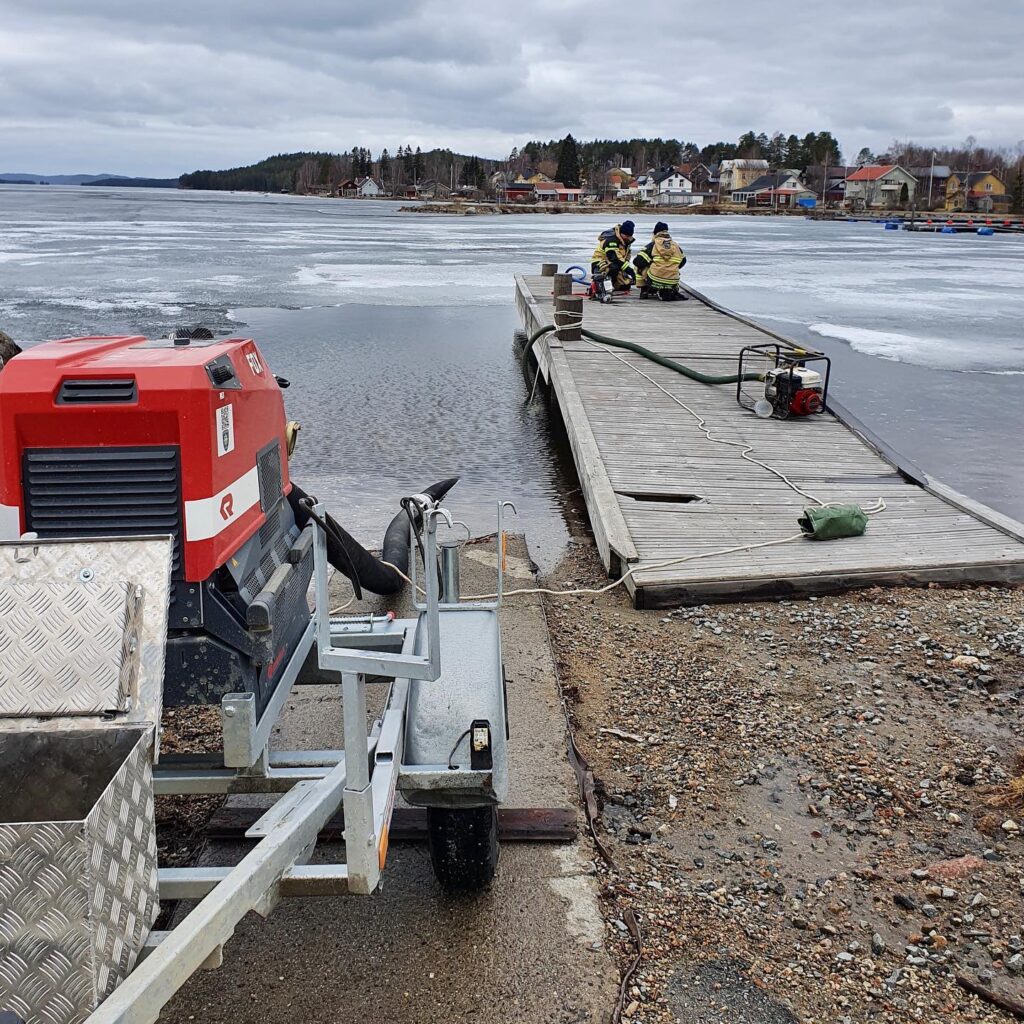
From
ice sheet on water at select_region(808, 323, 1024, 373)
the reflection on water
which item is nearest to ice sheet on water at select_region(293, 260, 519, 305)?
the reflection on water

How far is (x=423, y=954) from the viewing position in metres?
3.15

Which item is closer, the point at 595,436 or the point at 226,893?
the point at 226,893

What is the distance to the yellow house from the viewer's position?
126m

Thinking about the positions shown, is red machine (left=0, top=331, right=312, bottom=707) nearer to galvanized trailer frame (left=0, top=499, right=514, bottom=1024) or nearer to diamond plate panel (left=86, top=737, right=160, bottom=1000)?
galvanized trailer frame (left=0, top=499, right=514, bottom=1024)

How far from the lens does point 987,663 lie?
5297 mm

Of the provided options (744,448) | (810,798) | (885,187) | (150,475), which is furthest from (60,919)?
(885,187)

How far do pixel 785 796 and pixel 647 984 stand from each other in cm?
137

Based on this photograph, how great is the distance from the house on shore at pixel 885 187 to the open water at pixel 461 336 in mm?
98948

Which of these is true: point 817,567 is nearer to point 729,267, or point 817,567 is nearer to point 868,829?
point 868,829

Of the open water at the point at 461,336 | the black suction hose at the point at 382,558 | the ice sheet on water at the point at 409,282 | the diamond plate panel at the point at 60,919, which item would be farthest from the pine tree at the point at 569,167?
the diamond plate panel at the point at 60,919

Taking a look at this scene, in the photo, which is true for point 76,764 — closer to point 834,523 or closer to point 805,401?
point 834,523

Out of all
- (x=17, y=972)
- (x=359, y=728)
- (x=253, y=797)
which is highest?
(x=359, y=728)

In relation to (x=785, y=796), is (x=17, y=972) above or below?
above

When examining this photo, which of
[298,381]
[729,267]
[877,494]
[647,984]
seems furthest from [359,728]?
[729,267]
